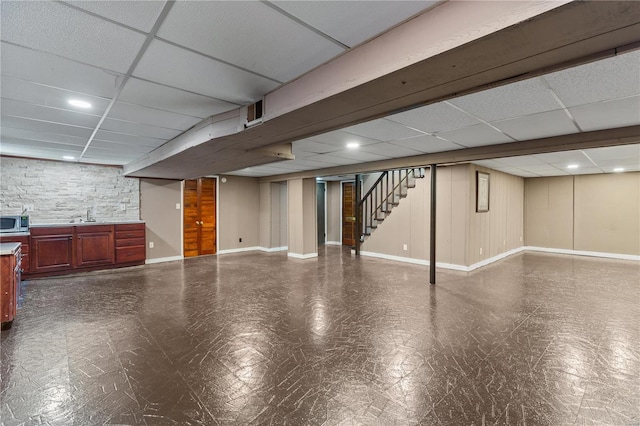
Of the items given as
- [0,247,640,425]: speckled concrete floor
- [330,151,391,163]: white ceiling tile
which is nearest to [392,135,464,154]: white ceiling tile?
[330,151,391,163]: white ceiling tile

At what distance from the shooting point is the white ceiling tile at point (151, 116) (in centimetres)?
288

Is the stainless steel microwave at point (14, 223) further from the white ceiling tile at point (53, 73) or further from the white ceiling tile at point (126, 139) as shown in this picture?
the white ceiling tile at point (53, 73)

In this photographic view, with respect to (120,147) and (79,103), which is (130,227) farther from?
(79,103)

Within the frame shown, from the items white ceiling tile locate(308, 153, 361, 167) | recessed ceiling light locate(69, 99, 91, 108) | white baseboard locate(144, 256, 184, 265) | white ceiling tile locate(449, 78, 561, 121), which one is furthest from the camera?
white baseboard locate(144, 256, 184, 265)

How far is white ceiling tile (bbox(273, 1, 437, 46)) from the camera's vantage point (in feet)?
4.58

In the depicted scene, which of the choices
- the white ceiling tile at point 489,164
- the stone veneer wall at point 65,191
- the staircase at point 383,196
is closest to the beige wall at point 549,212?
the white ceiling tile at point 489,164

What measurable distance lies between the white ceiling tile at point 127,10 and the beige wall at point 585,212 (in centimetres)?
1017

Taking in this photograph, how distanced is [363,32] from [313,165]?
485 cm

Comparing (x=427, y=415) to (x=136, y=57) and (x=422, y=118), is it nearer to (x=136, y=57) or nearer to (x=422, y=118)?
(x=422, y=118)

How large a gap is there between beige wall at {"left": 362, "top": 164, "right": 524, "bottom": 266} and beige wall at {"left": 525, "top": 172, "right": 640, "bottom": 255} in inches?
36.6

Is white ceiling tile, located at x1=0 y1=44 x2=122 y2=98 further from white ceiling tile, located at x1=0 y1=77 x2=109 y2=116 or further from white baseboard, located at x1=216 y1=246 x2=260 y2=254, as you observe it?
white baseboard, located at x1=216 y1=246 x2=260 y2=254

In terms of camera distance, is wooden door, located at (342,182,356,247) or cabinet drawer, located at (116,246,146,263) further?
wooden door, located at (342,182,356,247)

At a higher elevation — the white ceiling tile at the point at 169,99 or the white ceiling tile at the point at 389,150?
the white ceiling tile at the point at 169,99

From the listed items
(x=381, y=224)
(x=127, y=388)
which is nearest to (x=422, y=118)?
(x=127, y=388)
